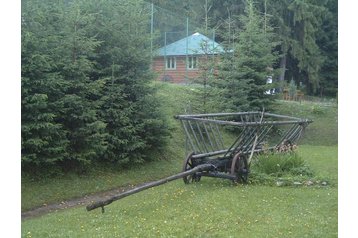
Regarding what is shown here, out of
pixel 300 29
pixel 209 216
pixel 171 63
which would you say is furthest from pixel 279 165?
pixel 300 29

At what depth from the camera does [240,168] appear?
29.0ft

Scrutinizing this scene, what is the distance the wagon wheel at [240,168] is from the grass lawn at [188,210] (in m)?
0.27

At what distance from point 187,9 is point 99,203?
3564cm

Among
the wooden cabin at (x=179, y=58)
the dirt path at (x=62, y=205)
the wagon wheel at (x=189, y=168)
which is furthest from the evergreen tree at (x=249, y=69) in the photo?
the dirt path at (x=62, y=205)

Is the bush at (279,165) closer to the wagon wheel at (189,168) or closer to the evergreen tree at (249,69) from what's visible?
the wagon wheel at (189,168)

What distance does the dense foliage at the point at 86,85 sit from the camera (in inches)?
352

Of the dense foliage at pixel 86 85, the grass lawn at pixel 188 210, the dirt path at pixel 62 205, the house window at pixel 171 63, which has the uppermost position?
the house window at pixel 171 63

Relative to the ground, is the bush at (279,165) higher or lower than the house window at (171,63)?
lower

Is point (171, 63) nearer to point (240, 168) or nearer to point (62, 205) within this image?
point (240, 168)

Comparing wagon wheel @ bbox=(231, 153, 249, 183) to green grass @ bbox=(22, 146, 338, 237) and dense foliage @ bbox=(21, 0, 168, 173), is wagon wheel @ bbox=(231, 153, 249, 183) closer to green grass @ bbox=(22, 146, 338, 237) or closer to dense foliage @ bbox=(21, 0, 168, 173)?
green grass @ bbox=(22, 146, 338, 237)

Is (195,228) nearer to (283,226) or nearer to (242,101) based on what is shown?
(283,226)

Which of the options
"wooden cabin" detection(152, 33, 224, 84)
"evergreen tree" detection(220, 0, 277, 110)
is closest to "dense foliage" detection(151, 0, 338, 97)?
"wooden cabin" detection(152, 33, 224, 84)

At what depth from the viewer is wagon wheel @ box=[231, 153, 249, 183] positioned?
28.4 feet

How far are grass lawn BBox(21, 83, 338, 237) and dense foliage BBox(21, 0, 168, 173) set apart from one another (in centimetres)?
72
